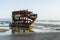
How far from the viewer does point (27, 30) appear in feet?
121

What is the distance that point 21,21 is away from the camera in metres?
36.0

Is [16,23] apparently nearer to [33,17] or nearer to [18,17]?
[18,17]

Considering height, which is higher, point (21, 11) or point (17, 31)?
point (21, 11)

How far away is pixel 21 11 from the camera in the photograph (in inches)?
1446

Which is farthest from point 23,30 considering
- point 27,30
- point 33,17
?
point 33,17

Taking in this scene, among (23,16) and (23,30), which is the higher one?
(23,16)

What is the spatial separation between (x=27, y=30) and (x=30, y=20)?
1982mm

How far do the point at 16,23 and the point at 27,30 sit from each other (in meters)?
2.52

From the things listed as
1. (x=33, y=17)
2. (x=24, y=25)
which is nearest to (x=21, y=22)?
(x=24, y=25)

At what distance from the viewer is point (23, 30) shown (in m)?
36.4

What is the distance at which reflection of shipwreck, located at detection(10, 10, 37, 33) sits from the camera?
3581cm

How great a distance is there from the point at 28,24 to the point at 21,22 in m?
1.31

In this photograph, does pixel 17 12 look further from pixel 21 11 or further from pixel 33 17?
pixel 33 17

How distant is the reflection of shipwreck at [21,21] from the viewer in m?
35.8
